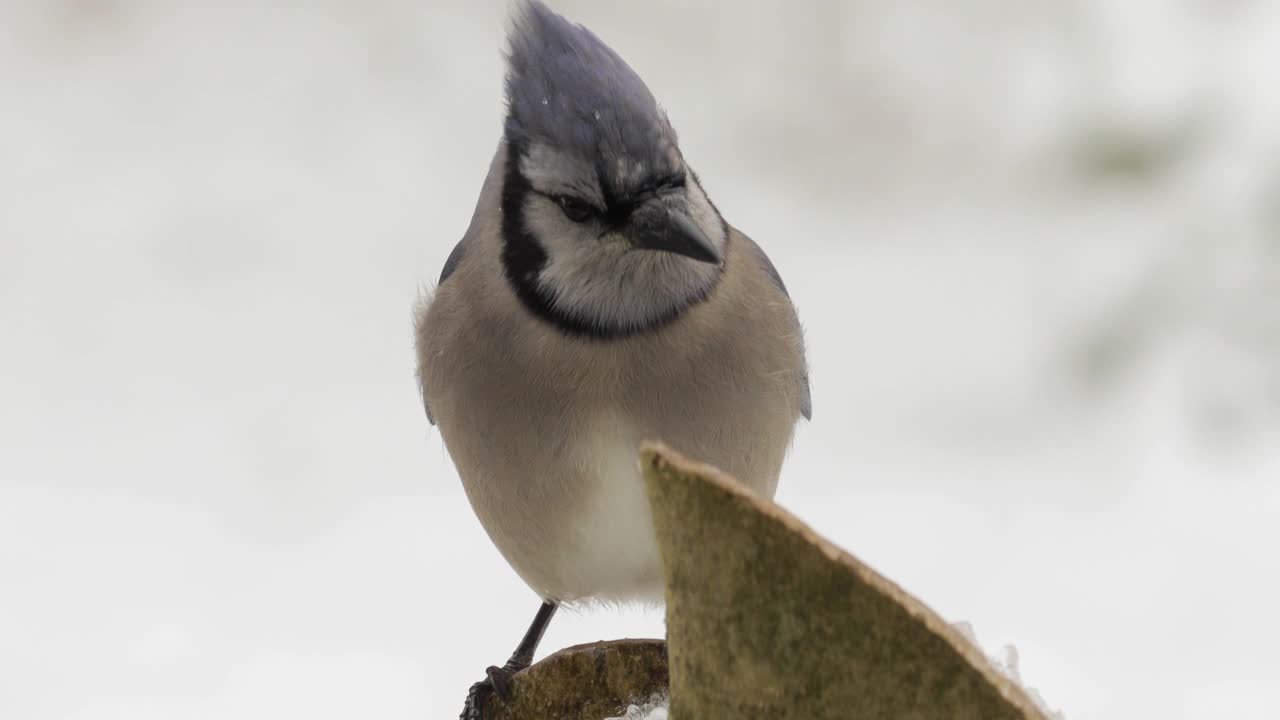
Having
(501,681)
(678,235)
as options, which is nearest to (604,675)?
(501,681)

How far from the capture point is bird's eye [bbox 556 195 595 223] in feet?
3.13

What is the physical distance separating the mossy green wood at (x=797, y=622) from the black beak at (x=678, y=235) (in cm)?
28

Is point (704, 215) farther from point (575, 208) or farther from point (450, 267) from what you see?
point (450, 267)

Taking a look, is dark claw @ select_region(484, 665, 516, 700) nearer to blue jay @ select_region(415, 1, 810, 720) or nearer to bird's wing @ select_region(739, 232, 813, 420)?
blue jay @ select_region(415, 1, 810, 720)

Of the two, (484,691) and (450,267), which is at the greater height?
(450,267)

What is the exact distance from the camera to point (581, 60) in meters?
0.93

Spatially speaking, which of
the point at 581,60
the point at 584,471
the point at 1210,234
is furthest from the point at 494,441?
the point at 1210,234

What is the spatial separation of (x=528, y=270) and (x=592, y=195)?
0.12m

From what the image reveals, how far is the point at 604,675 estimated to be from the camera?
97cm

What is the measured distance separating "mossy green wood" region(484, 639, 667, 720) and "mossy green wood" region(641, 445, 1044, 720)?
0.94 feet

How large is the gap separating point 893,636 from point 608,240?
0.41 metres

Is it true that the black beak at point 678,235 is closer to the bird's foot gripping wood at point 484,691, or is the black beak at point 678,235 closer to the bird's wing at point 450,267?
the bird's wing at point 450,267

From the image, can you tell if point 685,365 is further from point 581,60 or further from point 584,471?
point 581,60

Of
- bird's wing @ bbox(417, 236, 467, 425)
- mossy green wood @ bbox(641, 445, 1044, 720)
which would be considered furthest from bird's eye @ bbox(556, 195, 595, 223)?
mossy green wood @ bbox(641, 445, 1044, 720)
